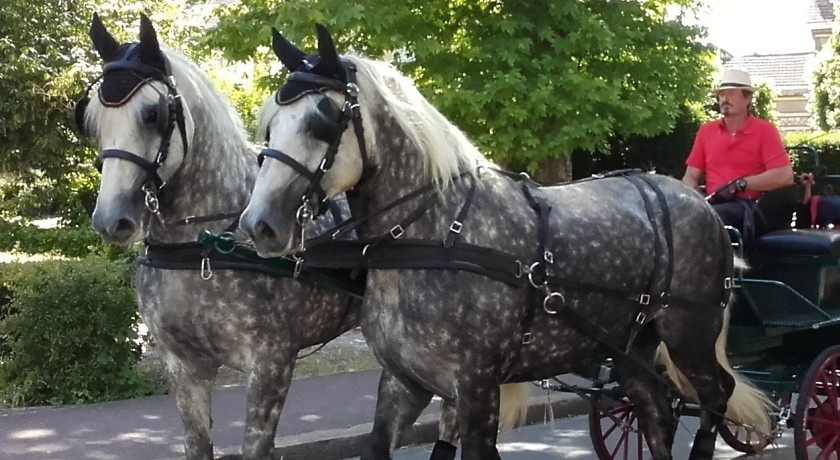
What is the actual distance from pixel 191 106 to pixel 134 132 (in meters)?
0.40

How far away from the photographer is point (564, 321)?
3922 mm

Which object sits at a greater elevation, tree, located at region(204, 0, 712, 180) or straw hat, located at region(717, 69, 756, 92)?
tree, located at region(204, 0, 712, 180)

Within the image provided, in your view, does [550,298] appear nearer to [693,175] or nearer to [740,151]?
[740,151]

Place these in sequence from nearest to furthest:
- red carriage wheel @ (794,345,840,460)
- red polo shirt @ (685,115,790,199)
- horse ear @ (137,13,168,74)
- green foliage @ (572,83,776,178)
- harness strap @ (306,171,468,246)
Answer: harness strap @ (306,171,468,246) < horse ear @ (137,13,168,74) < red carriage wheel @ (794,345,840,460) < red polo shirt @ (685,115,790,199) < green foliage @ (572,83,776,178)

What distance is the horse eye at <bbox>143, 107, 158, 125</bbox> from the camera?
3826 mm

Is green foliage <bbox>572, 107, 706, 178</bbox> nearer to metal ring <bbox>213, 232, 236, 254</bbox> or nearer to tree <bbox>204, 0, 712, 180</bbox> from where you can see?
tree <bbox>204, 0, 712, 180</bbox>

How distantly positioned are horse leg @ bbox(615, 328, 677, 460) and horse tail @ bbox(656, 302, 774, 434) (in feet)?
0.43

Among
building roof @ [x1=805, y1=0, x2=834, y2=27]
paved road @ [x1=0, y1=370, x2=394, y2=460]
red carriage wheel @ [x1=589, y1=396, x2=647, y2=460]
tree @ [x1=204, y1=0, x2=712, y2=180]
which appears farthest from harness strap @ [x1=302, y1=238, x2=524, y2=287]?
building roof @ [x1=805, y1=0, x2=834, y2=27]

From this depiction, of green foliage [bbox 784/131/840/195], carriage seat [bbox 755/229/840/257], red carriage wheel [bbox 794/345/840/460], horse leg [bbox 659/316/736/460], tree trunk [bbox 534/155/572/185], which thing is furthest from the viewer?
green foliage [bbox 784/131/840/195]

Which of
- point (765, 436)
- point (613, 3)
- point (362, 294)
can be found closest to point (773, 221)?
point (765, 436)

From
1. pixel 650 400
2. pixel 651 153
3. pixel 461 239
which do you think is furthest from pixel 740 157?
pixel 651 153

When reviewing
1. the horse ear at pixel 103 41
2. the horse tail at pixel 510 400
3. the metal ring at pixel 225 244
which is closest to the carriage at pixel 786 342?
the horse tail at pixel 510 400

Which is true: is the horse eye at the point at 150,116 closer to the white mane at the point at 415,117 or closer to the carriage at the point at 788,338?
the white mane at the point at 415,117

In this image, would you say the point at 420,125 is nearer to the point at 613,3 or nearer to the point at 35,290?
the point at 35,290
